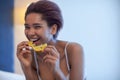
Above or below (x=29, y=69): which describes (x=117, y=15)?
above

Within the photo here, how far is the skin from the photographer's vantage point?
3.32ft

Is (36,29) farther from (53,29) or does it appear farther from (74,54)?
(74,54)

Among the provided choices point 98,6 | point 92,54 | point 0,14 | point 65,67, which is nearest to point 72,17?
point 98,6

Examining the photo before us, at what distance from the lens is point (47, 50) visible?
101 cm

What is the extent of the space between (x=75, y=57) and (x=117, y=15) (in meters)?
1.65

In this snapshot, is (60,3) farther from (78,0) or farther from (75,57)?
(75,57)

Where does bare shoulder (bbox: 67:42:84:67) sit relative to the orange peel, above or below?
below

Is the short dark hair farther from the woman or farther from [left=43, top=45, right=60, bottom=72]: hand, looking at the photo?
[left=43, top=45, right=60, bottom=72]: hand

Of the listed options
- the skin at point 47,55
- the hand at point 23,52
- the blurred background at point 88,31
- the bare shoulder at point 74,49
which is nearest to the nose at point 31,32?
the skin at point 47,55

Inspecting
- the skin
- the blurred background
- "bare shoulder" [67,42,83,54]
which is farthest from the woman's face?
the blurred background

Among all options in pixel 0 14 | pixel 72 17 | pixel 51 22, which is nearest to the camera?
pixel 51 22

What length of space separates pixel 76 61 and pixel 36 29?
0.25m

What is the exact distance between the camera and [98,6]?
2676mm

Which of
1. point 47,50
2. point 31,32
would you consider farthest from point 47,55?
point 31,32
